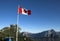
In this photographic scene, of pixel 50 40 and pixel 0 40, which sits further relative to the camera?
pixel 0 40

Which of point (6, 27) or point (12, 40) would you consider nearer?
point (12, 40)

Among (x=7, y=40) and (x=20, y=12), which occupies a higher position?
(x=20, y=12)

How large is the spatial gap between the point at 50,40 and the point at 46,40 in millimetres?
1238

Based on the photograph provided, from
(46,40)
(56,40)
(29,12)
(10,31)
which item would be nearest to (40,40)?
(46,40)

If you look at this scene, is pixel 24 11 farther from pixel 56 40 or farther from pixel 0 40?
pixel 0 40

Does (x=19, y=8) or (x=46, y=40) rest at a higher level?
(x=19, y=8)

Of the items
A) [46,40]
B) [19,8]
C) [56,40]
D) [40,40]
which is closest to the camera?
[19,8]

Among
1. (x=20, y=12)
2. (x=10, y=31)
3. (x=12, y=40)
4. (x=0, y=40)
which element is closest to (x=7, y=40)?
(x=12, y=40)

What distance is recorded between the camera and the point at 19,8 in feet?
66.8

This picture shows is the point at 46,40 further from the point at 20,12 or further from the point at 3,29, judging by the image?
the point at 3,29

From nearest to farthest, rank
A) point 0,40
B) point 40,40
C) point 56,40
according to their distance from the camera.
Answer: point 56,40
point 40,40
point 0,40

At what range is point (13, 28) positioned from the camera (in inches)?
2420

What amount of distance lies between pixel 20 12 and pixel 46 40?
560 cm

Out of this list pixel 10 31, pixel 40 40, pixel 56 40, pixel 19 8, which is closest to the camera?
pixel 19 8
